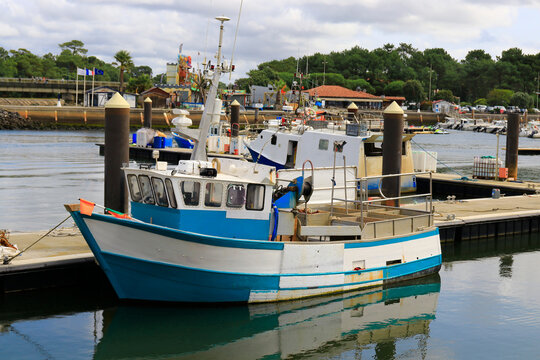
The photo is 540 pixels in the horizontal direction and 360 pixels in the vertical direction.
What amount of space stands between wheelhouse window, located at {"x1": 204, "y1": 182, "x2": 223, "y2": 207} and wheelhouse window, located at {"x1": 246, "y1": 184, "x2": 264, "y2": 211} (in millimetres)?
719

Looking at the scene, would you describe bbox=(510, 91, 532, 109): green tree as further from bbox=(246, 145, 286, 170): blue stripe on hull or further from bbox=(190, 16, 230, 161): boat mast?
bbox=(190, 16, 230, 161): boat mast

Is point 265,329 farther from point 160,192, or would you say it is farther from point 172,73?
point 172,73

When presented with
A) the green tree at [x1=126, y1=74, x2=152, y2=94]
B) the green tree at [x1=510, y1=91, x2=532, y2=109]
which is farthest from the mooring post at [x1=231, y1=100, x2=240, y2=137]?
the green tree at [x1=510, y1=91, x2=532, y2=109]

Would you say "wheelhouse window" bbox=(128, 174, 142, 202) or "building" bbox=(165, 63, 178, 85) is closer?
"wheelhouse window" bbox=(128, 174, 142, 202)

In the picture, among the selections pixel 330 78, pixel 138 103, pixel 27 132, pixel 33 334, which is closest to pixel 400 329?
pixel 33 334

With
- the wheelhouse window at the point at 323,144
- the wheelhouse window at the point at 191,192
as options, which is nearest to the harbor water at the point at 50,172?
the wheelhouse window at the point at 323,144

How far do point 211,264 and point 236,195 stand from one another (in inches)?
66.7

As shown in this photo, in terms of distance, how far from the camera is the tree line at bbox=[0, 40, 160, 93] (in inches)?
4631

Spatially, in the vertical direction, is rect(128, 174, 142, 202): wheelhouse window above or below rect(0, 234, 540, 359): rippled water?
above

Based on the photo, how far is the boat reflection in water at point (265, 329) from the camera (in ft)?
47.0

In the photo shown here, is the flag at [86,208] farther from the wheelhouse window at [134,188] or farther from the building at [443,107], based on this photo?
the building at [443,107]

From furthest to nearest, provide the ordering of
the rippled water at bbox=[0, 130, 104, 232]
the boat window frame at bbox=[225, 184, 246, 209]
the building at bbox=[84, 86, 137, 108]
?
1. the building at bbox=[84, 86, 137, 108]
2. the rippled water at bbox=[0, 130, 104, 232]
3. the boat window frame at bbox=[225, 184, 246, 209]

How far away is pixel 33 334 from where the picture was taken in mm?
14492

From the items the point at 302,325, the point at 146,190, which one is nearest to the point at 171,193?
the point at 146,190
